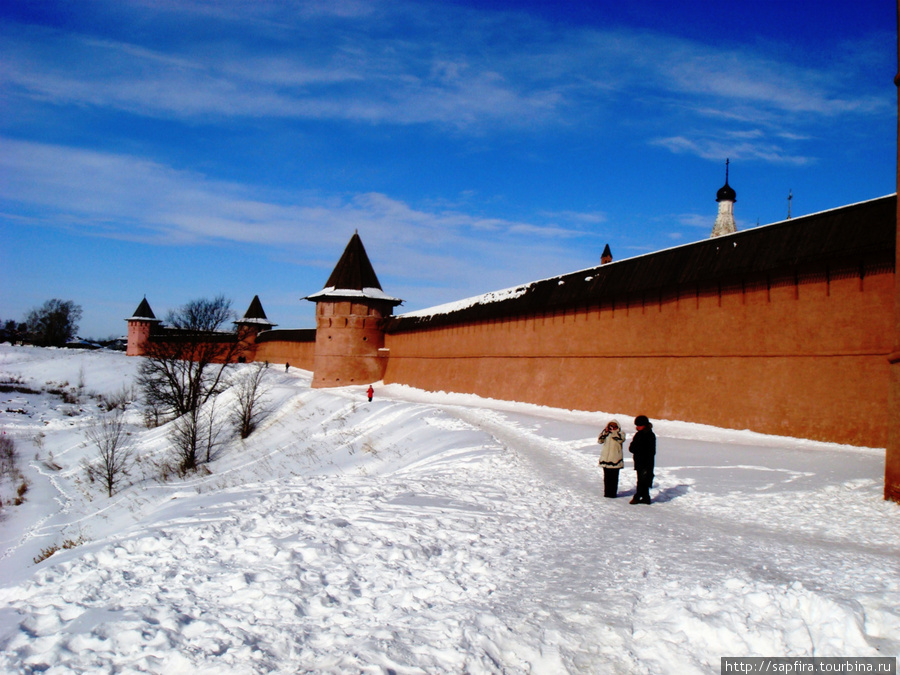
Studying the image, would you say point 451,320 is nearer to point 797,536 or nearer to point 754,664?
point 797,536

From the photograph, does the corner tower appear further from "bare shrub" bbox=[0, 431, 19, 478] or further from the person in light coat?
"bare shrub" bbox=[0, 431, 19, 478]

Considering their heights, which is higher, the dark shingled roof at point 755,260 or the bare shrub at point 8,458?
the dark shingled roof at point 755,260

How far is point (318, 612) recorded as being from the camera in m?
3.42

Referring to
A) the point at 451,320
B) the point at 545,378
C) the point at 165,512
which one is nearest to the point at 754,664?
the point at 165,512

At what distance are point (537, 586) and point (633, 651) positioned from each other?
88 cm

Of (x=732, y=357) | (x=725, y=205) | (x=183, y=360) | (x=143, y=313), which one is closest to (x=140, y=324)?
(x=143, y=313)

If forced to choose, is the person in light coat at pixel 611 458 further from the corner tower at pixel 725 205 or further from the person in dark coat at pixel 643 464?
the corner tower at pixel 725 205

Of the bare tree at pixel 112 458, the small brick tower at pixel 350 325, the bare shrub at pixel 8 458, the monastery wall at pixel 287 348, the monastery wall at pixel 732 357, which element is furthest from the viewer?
the monastery wall at pixel 287 348

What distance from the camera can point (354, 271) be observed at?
2986cm

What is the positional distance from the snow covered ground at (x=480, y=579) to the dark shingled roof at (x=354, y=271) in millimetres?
21960

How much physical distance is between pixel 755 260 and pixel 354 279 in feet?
67.4

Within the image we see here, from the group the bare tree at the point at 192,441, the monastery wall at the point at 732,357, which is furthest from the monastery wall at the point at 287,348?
the monastery wall at the point at 732,357

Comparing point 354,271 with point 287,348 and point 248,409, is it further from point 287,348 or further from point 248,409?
point 287,348

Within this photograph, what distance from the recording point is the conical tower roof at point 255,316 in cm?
4588
